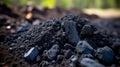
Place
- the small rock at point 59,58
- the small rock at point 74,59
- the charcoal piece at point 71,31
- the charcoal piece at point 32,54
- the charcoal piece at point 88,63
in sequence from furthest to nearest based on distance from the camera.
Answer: the charcoal piece at point 71,31 < the charcoal piece at point 32,54 < the small rock at point 59,58 < the small rock at point 74,59 < the charcoal piece at point 88,63

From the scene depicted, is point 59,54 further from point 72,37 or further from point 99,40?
point 99,40

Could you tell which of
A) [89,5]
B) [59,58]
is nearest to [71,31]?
[59,58]

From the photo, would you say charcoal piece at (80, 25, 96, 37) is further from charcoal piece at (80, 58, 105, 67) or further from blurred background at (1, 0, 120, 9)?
blurred background at (1, 0, 120, 9)

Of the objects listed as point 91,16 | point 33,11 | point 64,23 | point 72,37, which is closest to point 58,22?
point 64,23

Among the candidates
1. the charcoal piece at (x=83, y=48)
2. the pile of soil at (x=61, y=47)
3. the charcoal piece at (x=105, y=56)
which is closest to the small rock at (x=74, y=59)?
the pile of soil at (x=61, y=47)

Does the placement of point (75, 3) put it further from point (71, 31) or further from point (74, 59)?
point (74, 59)

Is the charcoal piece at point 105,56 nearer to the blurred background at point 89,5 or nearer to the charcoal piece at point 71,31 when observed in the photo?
the charcoal piece at point 71,31
